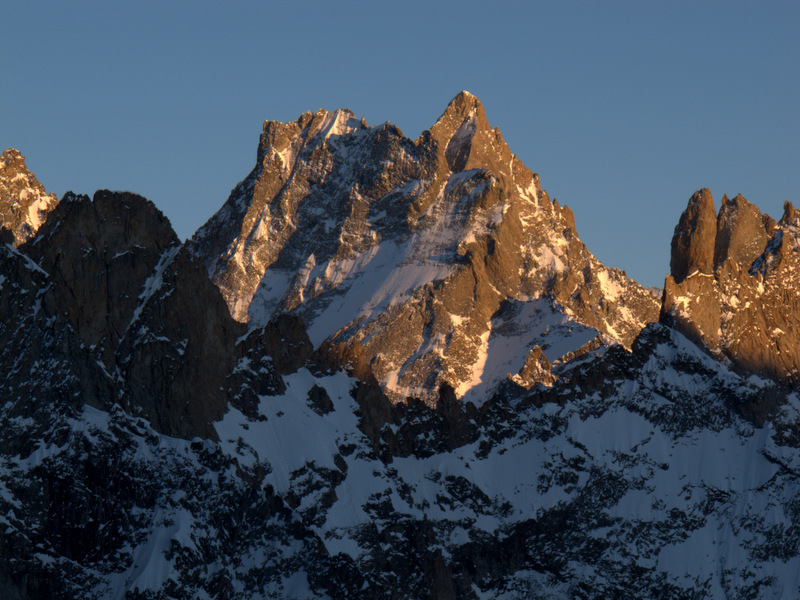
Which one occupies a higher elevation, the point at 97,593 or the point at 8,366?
the point at 8,366

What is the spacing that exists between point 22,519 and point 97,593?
975 cm

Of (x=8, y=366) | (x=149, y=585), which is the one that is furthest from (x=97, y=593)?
(x=8, y=366)

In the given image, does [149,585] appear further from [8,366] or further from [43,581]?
[8,366]

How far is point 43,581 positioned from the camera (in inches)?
7677

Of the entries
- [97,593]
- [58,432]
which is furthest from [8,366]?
[97,593]

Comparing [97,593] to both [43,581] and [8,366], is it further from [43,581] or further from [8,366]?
[8,366]

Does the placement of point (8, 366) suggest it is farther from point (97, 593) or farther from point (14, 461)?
point (97, 593)

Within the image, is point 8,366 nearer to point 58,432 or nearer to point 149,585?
point 58,432

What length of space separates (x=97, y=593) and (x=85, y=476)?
404 inches

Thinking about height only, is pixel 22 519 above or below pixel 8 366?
below

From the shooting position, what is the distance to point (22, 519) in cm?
19500

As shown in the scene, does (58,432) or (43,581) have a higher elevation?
(58,432)

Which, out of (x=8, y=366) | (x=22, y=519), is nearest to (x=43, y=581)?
(x=22, y=519)

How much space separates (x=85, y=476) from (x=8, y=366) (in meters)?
11.8
